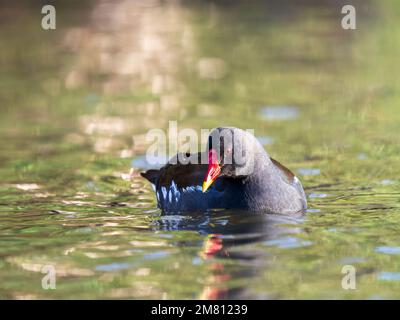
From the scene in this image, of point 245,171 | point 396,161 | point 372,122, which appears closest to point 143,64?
point 372,122

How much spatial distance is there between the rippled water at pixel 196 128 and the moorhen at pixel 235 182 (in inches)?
6.8

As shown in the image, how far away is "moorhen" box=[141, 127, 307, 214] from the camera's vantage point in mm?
8867

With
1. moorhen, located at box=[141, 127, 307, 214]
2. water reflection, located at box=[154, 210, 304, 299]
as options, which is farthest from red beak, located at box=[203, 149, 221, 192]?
water reflection, located at box=[154, 210, 304, 299]

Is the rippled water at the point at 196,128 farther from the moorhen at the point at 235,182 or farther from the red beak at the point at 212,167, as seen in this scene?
the red beak at the point at 212,167

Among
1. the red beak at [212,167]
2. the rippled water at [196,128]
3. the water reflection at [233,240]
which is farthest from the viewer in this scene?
the red beak at [212,167]

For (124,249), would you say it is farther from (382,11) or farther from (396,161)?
(382,11)

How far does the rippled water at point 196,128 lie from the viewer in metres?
7.80

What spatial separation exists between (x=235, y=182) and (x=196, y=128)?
4.21 meters

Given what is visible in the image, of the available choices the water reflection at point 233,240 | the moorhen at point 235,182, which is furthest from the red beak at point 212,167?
the water reflection at point 233,240

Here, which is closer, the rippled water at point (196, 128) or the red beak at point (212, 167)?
the rippled water at point (196, 128)

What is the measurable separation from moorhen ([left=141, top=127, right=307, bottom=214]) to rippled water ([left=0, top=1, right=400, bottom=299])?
0.17m

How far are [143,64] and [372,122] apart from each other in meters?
6.24

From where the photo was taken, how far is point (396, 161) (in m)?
11.4

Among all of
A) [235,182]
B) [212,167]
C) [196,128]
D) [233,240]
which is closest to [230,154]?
[212,167]
